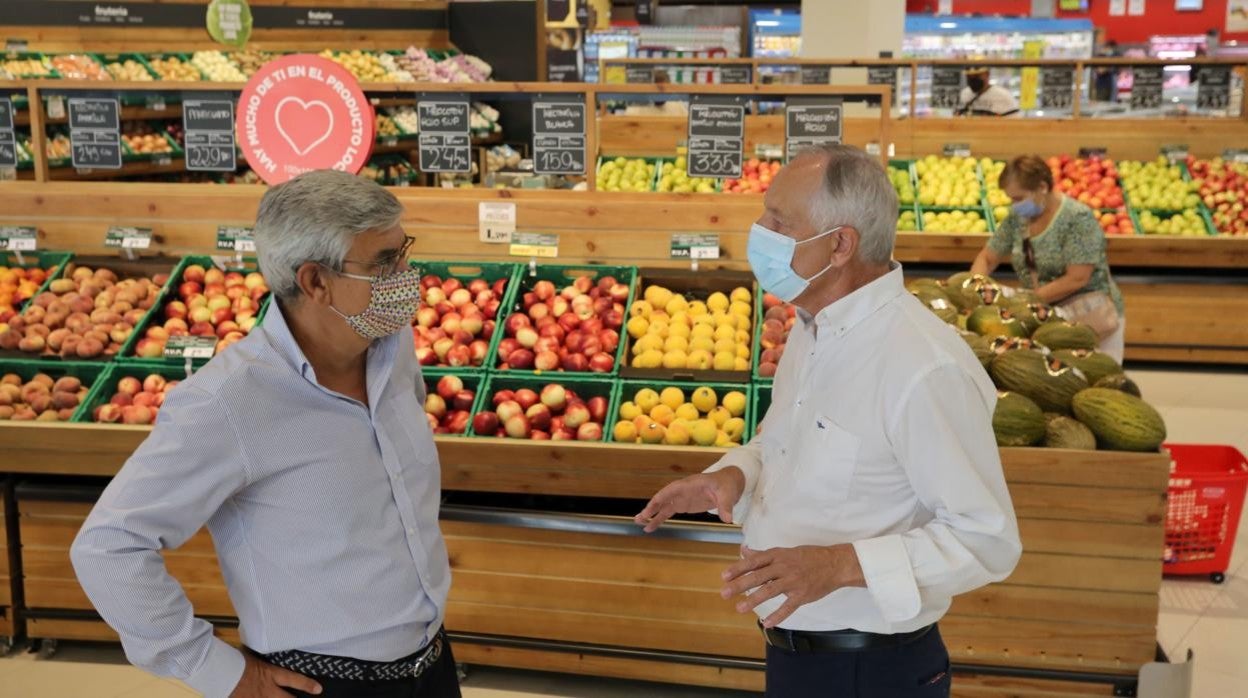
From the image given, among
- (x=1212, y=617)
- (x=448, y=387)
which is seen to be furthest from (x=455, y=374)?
(x=1212, y=617)

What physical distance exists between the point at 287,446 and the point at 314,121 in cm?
258

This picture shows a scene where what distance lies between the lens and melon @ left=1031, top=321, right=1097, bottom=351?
4.23m

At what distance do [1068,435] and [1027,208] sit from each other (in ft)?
7.49

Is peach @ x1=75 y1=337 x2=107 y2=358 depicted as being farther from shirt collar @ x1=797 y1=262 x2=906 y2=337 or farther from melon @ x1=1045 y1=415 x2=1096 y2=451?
melon @ x1=1045 y1=415 x2=1096 y2=451

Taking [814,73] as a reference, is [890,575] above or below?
below

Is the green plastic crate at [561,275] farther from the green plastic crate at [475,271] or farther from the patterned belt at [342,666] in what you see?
the patterned belt at [342,666]

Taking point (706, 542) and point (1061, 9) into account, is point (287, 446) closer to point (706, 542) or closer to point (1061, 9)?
point (706, 542)

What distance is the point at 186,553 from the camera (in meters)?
3.78

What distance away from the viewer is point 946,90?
940cm

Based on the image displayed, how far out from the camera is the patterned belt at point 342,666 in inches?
76.7

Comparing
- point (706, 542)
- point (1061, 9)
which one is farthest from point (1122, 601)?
point (1061, 9)

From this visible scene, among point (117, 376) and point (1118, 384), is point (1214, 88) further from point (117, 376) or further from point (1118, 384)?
point (117, 376)

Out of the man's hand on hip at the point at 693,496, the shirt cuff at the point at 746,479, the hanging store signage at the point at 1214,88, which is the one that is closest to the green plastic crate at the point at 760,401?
the shirt cuff at the point at 746,479

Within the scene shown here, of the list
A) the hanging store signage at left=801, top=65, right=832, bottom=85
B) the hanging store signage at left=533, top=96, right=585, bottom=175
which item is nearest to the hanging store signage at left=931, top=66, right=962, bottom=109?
the hanging store signage at left=801, top=65, right=832, bottom=85
